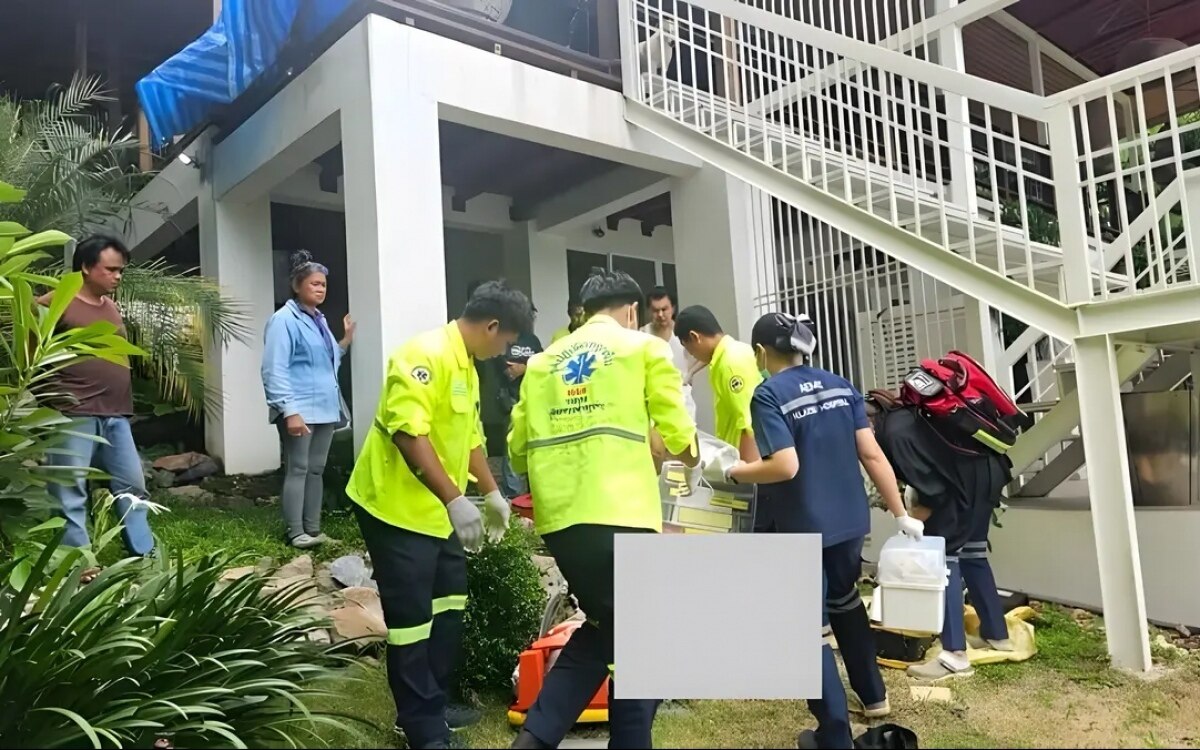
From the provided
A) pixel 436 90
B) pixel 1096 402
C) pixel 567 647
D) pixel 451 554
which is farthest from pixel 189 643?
pixel 1096 402

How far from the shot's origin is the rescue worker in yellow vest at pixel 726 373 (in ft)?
7.34

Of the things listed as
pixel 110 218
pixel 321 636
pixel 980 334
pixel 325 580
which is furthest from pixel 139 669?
pixel 980 334

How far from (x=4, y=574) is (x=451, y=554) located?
1261mm

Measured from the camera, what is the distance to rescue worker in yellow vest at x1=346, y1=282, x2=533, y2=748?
80.0 inches

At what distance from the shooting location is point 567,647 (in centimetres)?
171

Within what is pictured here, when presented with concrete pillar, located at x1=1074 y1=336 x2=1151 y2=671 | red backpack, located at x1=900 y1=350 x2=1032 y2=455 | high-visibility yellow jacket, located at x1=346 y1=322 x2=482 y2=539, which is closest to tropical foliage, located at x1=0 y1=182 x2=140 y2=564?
high-visibility yellow jacket, located at x1=346 y1=322 x2=482 y2=539

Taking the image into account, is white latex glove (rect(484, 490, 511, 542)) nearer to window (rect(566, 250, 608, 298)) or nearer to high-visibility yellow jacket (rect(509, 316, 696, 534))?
high-visibility yellow jacket (rect(509, 316, 696, 534))

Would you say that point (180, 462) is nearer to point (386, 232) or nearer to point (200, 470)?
point (200, 470)

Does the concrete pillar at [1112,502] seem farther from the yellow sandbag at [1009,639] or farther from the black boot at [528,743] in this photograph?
the black boot at [528,743]

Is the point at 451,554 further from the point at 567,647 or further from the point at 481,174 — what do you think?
the point at 481,174

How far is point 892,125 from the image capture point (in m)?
3.67

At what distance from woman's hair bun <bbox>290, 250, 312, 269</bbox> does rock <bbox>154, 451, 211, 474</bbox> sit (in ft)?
3.84

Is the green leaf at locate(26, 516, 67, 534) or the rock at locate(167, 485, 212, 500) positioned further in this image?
the rock at locate(167, 485, 212, 500)

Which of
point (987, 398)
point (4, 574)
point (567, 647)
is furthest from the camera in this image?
point (987, 398)
